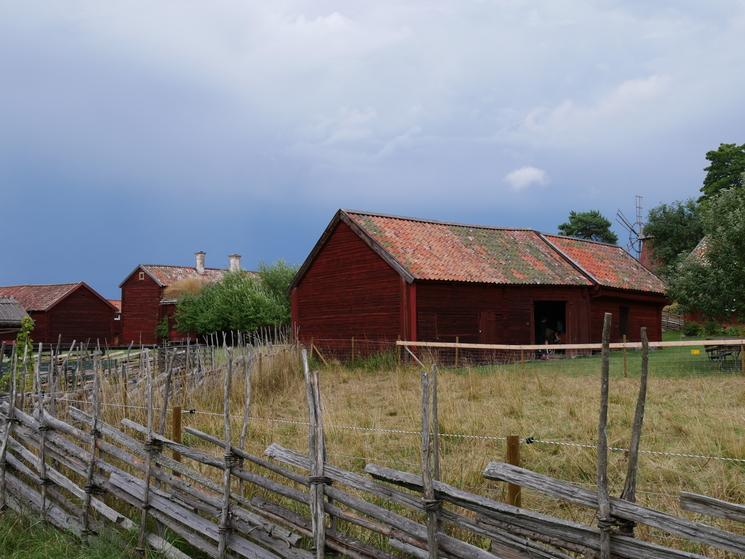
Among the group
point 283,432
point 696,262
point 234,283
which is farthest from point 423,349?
point 234,283

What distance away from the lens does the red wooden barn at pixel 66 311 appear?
46.1 metres

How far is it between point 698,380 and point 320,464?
11.3m

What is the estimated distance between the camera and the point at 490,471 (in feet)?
13.0

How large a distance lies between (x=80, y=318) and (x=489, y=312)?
34.9 meters

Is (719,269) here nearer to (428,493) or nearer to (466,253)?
(466,253)

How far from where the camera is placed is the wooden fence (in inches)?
139

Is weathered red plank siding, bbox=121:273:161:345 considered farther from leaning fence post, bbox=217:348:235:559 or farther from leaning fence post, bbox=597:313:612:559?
leaning fence post, bbox=597:313:612:559

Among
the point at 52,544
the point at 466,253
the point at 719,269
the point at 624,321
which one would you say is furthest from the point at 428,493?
the point at 624,321

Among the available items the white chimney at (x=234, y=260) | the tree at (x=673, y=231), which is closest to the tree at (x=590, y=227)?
the tree at (x=673, y=231)

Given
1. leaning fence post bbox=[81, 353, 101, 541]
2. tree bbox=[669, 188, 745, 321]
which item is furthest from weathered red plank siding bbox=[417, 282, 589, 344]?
leaning fence post bbox=[81, 353, 101, 541]

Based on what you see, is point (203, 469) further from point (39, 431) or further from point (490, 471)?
point (490, 471)

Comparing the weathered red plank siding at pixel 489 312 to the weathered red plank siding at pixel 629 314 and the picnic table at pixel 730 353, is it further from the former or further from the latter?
the picnic table at pixel 730 353

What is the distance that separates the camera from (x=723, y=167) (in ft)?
168

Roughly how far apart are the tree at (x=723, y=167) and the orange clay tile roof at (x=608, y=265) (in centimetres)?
2330
